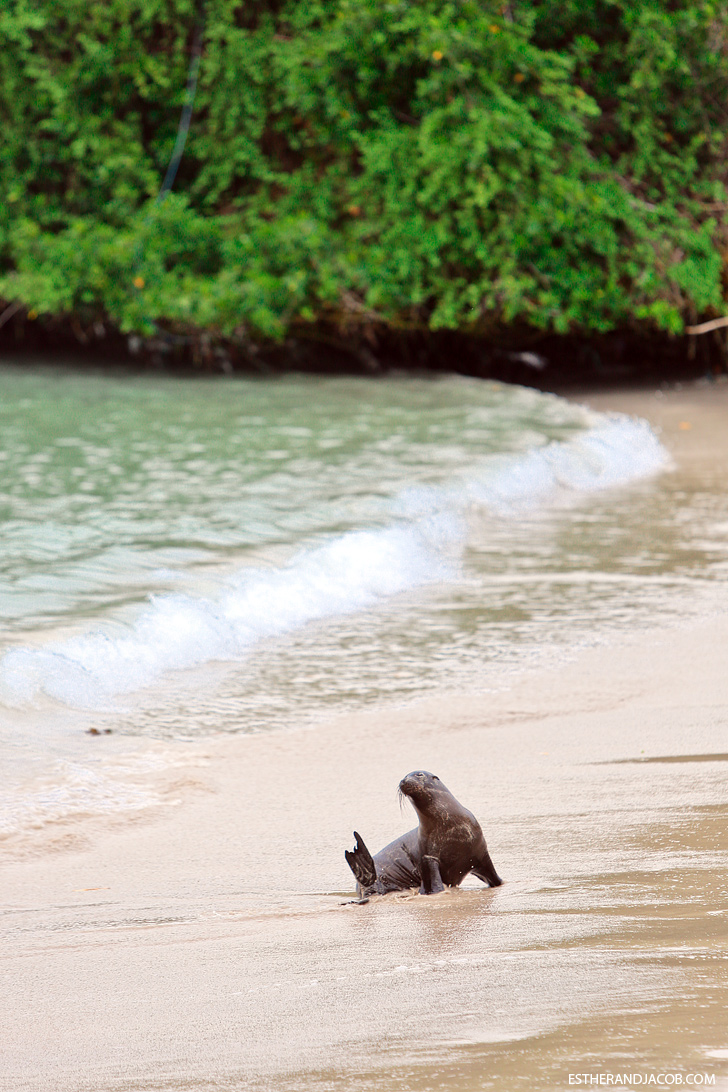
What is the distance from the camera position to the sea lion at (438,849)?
3.21 m

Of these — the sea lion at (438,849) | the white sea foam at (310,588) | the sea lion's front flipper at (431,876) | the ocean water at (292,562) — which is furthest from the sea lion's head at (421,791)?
the white sea foam at (310,588)

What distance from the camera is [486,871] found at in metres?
3.25

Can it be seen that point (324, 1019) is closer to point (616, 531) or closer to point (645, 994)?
point (645, 994)

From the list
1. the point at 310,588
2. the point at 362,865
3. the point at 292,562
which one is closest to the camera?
the point at 362,865

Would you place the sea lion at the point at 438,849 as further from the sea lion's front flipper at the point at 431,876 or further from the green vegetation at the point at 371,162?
the green vegetation at the point at 371,162

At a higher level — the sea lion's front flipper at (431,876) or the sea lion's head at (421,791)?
the sea lion's head at (421,791)

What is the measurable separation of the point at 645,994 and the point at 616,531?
5.87 metres

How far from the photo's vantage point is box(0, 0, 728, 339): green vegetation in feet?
43.2

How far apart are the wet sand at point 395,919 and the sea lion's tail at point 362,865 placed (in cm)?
8

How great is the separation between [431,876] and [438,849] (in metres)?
0.07

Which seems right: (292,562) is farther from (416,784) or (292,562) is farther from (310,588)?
(416,784)

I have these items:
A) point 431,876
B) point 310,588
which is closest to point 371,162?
point 310,588

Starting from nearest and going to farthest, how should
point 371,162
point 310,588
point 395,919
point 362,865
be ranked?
point 395,919
point 362,865
point 310,588
point 371,162

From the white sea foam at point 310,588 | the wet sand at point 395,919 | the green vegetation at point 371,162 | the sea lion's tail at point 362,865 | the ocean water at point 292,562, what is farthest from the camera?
the green vegetation at point 371,162
